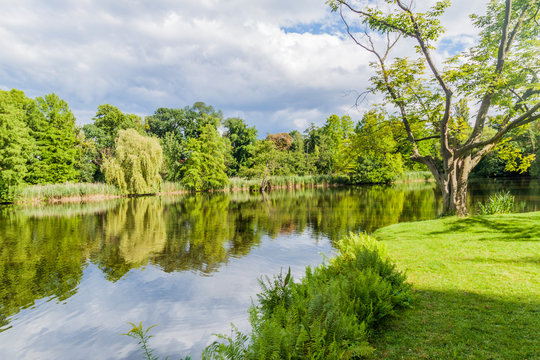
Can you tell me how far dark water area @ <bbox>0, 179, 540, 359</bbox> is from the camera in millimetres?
5016

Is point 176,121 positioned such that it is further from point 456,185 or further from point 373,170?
point 456,185

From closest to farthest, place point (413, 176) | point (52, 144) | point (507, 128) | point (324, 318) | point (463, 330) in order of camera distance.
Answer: point (324, 318) < point (463, 330) < point (507, 128) < point (52, 144) < point (413, 176)

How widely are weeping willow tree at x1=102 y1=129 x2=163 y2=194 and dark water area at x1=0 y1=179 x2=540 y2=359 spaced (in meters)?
17.2

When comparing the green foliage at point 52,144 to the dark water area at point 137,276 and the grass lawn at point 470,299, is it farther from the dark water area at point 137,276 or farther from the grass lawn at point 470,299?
the grass lawn at point 470,299

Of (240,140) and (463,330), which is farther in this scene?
(240,140)

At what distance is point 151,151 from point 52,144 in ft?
43.7

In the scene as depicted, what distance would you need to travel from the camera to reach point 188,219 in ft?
58.7

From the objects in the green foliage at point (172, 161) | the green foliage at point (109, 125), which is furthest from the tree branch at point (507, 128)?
the green foliage at point (109, 125)

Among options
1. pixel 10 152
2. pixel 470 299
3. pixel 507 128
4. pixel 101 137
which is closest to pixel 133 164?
pixel 10 152

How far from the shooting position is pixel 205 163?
40.7 meters

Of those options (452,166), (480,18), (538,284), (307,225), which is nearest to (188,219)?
(307,225)

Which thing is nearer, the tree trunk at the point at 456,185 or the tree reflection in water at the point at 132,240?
the tree reflection in water at the point at 132,240

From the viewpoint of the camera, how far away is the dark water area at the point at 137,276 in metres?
5.02

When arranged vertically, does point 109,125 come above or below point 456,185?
above
